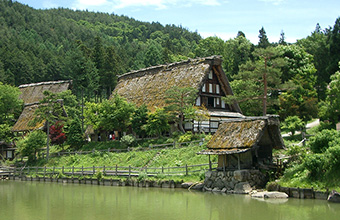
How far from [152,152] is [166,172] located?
5.92m

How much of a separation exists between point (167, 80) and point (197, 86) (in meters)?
5.41

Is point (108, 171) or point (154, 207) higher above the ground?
point (108, 171)

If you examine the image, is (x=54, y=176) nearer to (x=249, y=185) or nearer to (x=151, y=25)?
(x=249, y=185)

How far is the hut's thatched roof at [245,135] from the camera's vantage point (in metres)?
22.7

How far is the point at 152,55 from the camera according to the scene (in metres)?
78.0

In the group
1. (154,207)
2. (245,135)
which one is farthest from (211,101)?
(154,207)

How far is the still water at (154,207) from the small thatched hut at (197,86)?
15.0 m

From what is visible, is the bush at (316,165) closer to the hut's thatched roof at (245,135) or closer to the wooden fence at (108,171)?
the hut's thatched roof at (245,135)

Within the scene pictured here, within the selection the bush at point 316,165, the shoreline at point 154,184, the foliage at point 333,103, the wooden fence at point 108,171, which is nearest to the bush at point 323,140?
the bush at point 316,165

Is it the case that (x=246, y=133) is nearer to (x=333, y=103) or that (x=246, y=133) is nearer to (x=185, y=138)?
(x=185, y=138)

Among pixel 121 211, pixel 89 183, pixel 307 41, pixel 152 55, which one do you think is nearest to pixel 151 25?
pixel 152 55

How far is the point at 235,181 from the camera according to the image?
2269cm

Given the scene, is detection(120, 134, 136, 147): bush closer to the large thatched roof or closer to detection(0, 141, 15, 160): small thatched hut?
detection(0, 141, 15, 160): small thatched hut

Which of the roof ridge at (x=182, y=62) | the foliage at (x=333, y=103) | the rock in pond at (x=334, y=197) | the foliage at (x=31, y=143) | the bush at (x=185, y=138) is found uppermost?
the roof ridge at (x=182, y=62)
